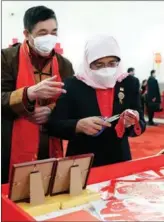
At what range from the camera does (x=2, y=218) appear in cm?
80

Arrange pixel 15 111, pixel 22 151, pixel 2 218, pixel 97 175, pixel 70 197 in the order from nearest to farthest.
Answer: pixel 2 218 → pixel 70 197 → pixel 97 175 → pixel 15 111 → pixel 22 151

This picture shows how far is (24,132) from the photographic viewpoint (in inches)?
53.4

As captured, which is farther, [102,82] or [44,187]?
[102,82]

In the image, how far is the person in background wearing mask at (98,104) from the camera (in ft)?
4.15

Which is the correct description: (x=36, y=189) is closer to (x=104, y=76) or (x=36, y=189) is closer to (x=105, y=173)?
(x=105, y=173)

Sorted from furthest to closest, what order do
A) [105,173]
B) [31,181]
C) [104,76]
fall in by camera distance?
[104,76] → [105,173] → [31,181]

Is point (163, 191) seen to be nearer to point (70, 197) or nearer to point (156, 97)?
point (70, 197)

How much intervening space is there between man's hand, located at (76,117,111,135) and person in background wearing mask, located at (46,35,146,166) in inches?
1.8

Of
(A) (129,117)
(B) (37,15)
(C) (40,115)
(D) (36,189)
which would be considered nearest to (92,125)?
(A) (129,117)

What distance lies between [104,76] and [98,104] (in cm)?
11

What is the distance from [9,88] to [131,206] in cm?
70

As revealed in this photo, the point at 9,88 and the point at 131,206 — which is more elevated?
the point at 9,88

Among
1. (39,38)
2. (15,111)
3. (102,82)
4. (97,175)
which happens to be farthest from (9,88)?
(97,175)

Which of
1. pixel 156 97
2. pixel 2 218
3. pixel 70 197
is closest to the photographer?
pixel 2 218
